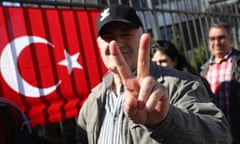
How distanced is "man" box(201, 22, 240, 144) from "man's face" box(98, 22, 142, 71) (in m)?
1.96

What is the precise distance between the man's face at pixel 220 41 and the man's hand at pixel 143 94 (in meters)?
2.87

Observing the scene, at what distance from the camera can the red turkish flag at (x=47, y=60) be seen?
3.08m

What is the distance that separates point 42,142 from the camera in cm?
235

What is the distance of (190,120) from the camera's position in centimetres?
170

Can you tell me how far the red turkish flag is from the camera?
308 cm

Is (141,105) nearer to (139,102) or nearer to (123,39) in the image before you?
(139,102)

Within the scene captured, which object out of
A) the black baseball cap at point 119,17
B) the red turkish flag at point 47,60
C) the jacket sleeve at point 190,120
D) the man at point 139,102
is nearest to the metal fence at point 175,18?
the red turkish flag at point 47,60

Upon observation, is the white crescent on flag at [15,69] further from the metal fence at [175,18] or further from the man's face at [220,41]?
the man's face at [220,41]

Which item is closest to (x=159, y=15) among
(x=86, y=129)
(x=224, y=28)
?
(x=224, y=28)

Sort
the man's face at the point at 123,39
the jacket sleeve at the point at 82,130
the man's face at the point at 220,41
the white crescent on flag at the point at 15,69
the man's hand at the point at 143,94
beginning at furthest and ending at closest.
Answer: the man's face at the point at 220,41
the white crescent on flag at the point at 15,69
the jacket sleeve at the point at 82,130
the man's face at the point at 123,39
the man's hand at the point at 143,94

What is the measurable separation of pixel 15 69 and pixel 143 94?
176cm

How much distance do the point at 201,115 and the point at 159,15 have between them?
11.0ft

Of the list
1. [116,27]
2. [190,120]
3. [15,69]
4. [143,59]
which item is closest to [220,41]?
[15,69]

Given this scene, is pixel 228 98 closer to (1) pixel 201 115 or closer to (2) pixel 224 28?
(2) pixel 224 28
